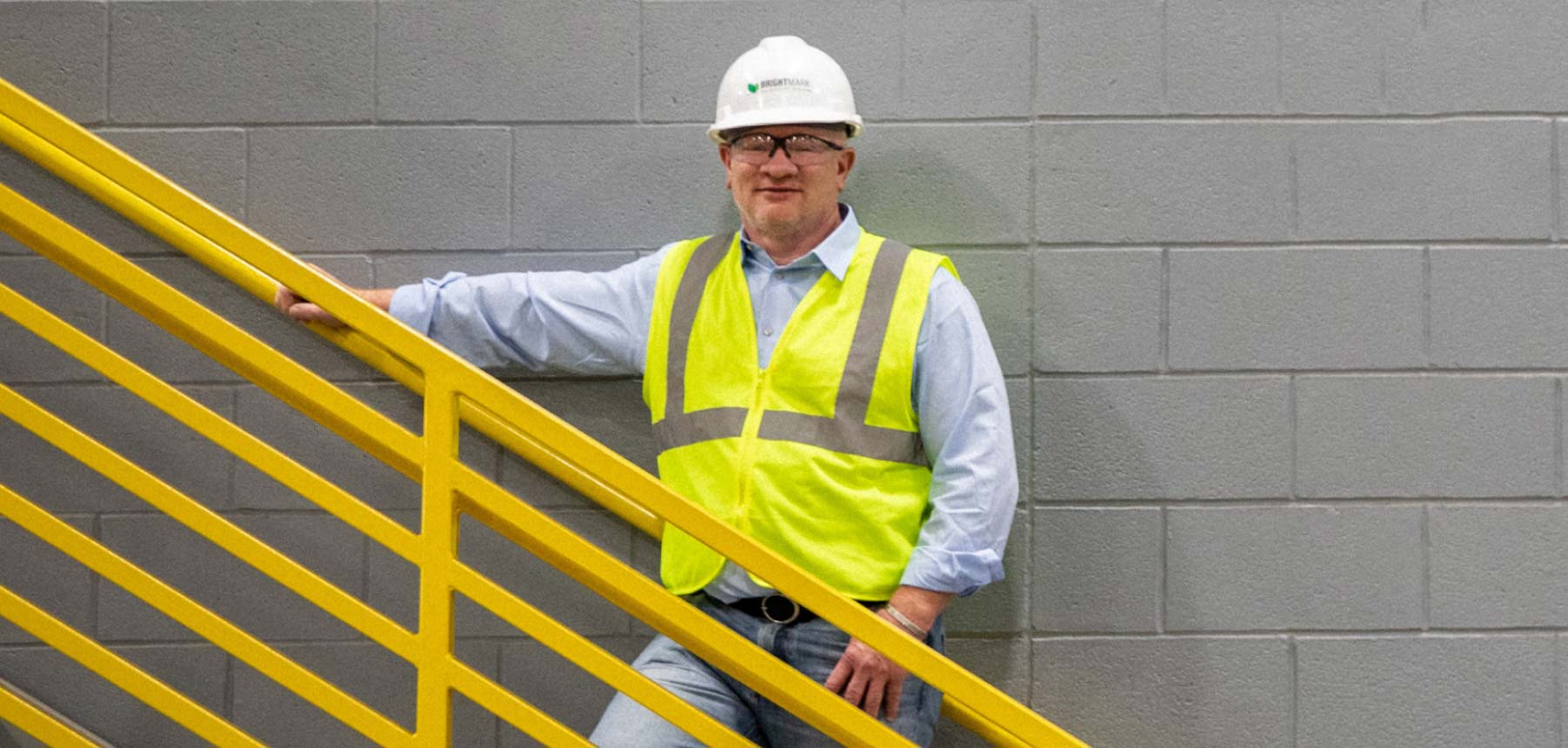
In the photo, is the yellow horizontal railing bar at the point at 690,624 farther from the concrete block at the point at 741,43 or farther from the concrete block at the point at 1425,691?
the concrete block at the point at 1425,691

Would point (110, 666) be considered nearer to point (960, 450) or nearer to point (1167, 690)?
point (960, 450)

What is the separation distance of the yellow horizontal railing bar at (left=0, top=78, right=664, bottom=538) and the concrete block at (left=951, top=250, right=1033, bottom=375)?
2.60 feet

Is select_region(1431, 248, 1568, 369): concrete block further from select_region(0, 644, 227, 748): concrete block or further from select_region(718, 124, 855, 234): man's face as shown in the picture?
select_region(0, 644, 227, 748): concrete block

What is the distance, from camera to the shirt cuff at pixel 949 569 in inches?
84.8

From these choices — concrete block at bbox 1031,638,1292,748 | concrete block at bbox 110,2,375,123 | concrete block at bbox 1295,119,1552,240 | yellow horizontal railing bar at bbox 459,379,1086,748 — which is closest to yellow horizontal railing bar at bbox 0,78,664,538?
yellow horizontal railing bar at bbox 459,379,1086,748

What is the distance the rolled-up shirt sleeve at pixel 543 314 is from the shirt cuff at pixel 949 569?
678mm

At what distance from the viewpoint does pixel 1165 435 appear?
265 centimetres

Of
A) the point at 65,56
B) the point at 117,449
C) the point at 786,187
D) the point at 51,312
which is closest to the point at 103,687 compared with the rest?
the point at 117,449

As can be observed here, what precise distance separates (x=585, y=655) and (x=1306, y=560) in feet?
4.98

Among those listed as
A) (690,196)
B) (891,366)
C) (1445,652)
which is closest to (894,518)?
(891,366)

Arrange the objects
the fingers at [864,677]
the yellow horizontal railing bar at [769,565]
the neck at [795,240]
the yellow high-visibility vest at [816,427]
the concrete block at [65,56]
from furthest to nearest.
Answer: the concrete block at [65,56] < the neck at [795,240] < the yellow high-visibility vest at [816,427] < the fingers at [864,677] < the yellow horizontal railing bar at [769,565]

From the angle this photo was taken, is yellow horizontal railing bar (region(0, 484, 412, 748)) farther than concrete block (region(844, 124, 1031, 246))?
A: No

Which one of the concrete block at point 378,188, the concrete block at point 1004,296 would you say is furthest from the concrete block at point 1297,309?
the concrete block at point 378,188

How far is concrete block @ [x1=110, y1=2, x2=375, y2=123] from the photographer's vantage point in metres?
2.65
